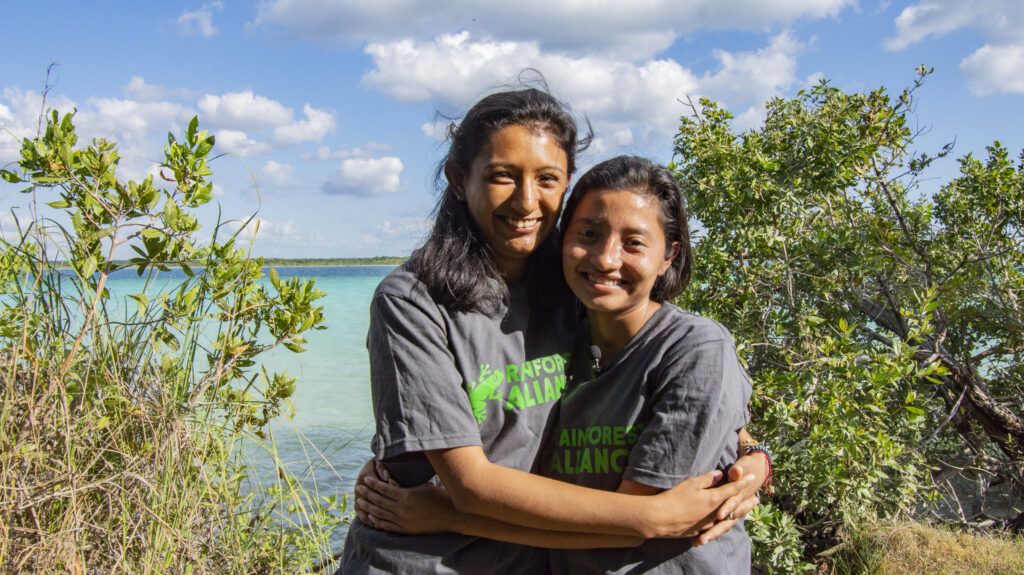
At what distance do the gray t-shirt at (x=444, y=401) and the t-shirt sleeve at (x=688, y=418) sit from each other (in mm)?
325

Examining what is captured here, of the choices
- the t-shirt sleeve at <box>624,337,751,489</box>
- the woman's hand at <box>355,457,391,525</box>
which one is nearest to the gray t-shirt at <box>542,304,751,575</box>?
the t-shirt sleeve at <box>624,337,751,489</box>

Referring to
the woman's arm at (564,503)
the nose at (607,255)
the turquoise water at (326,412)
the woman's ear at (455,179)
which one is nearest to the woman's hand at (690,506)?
the woman's arm at (564,503)

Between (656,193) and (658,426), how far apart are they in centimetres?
66

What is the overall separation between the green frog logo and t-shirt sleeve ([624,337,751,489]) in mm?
376

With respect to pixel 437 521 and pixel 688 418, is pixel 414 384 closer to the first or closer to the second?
pixel 437 521

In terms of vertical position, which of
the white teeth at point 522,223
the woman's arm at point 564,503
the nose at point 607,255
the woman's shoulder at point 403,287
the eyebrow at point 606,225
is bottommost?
the woman's arm at point 564,503

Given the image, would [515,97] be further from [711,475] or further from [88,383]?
[88,383]

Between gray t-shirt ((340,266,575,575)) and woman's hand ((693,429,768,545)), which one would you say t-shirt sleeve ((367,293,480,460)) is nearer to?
gray t-shirt ((340,266,575,575))

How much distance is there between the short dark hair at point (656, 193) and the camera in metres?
2.18

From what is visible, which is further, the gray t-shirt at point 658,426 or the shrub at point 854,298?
the shrub at point 854,298

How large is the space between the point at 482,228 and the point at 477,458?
0.64 m

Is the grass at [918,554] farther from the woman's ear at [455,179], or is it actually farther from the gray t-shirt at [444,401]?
the woman's ear at [455,179]

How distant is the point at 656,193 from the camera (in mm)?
2189

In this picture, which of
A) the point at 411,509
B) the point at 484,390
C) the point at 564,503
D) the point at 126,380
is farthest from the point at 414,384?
the point at 126,380
